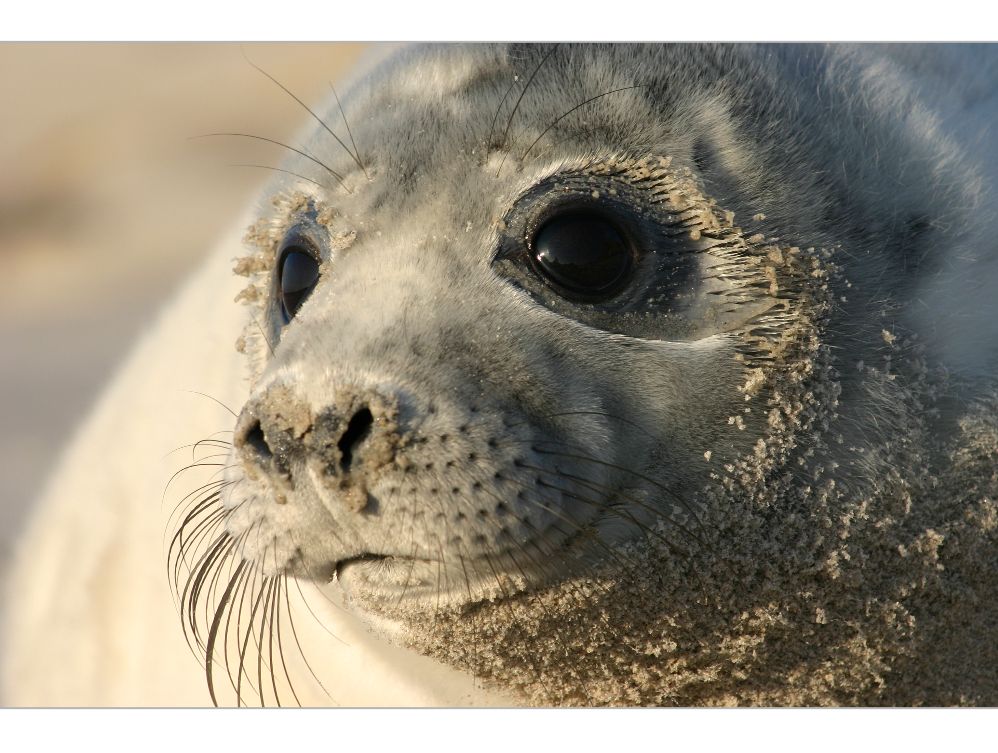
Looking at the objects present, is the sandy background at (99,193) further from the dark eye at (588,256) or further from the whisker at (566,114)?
the dark eye at (588,256)

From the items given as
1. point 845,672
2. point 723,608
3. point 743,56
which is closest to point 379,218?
point 743,56

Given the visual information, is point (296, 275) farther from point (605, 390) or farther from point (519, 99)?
point (605, 390)

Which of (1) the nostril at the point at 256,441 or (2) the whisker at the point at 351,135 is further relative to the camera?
(2) the whisker at the point at 351,135

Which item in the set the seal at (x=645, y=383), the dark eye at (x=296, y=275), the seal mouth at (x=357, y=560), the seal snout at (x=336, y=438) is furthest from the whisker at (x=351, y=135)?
the seal mouth at (x=357, y=560)

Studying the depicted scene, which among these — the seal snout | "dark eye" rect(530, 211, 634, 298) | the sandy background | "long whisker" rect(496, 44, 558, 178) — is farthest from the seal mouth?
the sandy background

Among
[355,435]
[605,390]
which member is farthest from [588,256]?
[355,435]

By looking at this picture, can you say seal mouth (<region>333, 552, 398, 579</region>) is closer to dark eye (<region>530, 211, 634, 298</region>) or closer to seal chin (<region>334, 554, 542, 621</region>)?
seal chin (<region>334, 554, 542, 621</region>)

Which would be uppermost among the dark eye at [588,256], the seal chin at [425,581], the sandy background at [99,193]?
the sandy background at [99,193]

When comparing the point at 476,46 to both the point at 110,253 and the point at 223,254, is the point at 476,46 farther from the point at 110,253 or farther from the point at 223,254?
the point at 110,253

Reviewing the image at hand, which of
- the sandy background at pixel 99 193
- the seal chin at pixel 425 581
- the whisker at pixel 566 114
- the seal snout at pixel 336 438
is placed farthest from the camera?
the sandy background at pixel 99 193
